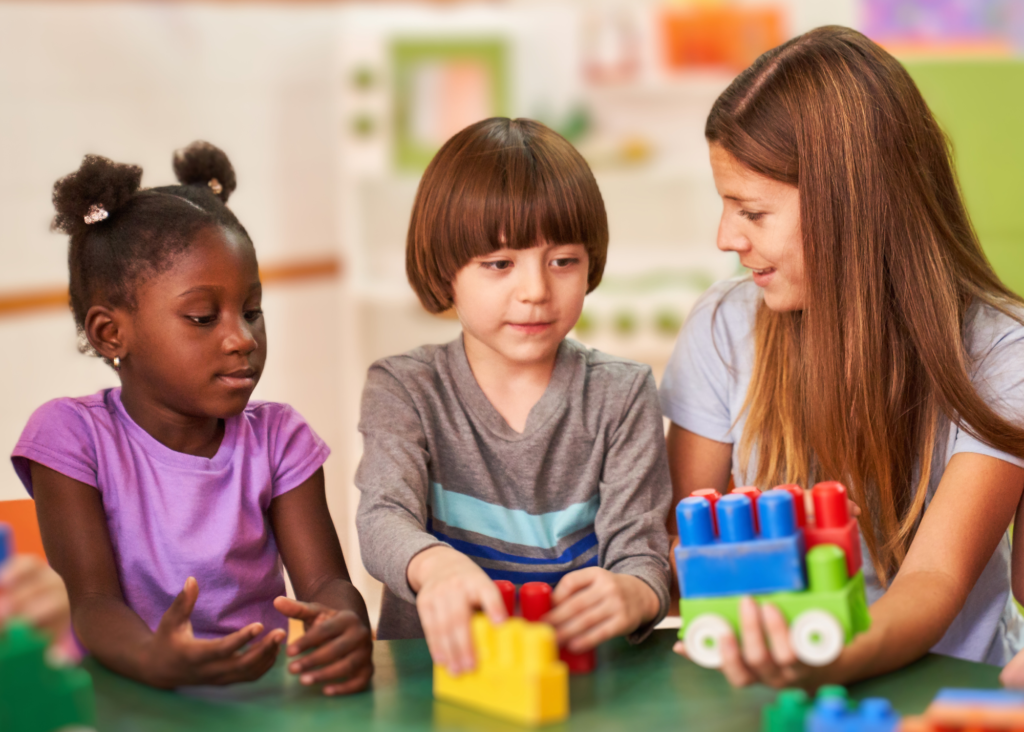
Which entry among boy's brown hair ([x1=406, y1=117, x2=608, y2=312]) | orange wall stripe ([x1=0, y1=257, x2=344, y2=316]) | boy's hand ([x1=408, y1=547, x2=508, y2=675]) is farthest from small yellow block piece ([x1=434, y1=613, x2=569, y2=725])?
orange wall stripe ([x1=0, y1=257, x2=344, y2=316])

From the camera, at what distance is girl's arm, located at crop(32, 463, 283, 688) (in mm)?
780

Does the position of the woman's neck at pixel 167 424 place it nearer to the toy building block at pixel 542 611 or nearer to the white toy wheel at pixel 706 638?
the toy building block at pixel 542 611

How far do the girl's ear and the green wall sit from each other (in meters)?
2.04

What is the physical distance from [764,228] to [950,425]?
297 millimetres

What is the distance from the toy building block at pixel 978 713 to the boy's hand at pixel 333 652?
42 cm

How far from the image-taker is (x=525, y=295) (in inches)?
40.0

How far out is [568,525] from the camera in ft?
3.52

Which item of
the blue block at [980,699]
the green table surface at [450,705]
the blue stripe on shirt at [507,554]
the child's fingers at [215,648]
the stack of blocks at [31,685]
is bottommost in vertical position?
the green table surface at [450,705]

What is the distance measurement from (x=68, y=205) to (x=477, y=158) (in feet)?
1.41

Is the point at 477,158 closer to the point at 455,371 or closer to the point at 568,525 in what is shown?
the point at 455,371

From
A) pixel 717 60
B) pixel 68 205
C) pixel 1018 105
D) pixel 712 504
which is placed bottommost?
pixel 712 504

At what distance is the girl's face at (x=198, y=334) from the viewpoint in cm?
102

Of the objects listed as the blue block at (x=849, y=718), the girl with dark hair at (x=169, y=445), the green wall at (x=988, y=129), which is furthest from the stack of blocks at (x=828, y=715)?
the green wall at (x=988, y=129)

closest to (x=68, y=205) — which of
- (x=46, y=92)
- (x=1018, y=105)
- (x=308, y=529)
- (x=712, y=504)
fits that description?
(x=308, y=529)
